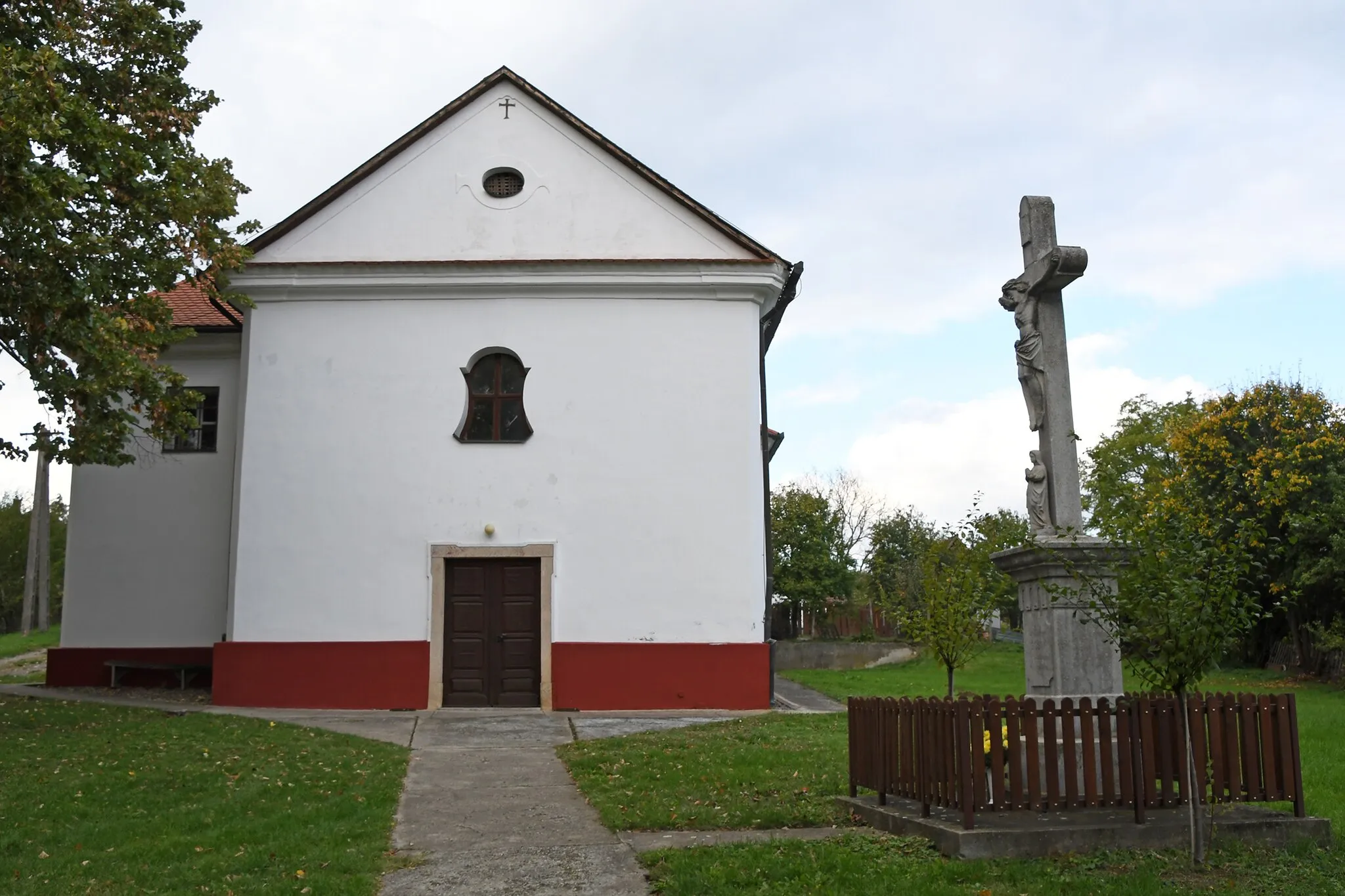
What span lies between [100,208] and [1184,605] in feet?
38.5

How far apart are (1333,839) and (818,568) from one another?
1179 inches

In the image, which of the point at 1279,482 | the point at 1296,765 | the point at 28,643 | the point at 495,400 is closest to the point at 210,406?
the point at 495,400

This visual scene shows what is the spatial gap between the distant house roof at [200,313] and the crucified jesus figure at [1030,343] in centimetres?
1274

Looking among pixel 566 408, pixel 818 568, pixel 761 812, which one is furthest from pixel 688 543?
pixel 818 568

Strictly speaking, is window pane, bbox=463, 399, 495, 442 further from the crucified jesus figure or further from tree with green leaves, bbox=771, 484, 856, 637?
tree with green leaves, bbox=771, 484, 856, 637

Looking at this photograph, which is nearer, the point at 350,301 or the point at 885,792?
the point at 885,792

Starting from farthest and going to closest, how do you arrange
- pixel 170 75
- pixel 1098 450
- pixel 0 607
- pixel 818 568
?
pixel 0 607 → pixel 1098 450 → pixel 818 568 → pixel 170 75

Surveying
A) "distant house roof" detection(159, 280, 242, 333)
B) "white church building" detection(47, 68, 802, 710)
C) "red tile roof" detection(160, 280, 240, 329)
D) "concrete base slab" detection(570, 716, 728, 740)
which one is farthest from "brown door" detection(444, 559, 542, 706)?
"red tile roof" detection(160, 280, 240, 329)

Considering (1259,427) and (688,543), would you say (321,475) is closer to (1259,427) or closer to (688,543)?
(688,543)

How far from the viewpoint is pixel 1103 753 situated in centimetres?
691

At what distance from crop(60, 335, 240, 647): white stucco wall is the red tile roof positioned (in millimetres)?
326

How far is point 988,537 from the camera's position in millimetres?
16375

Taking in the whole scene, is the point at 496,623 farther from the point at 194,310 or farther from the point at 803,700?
the point at 194,310

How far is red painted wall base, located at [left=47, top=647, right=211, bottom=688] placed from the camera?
60.0 feet
